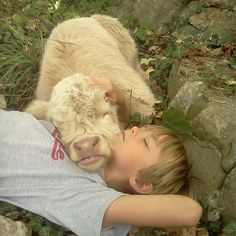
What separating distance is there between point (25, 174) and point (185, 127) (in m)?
1.18

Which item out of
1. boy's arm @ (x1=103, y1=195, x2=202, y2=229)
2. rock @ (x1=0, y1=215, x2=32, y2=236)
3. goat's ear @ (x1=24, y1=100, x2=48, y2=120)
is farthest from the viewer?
goat's ear @ (x1=24, y1=100, x2=48, y2=120)

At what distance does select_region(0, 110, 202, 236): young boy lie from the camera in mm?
2900

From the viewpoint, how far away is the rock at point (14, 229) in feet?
10.1

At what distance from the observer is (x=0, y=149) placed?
345cm

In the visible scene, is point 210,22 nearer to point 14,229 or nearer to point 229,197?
point 229,197

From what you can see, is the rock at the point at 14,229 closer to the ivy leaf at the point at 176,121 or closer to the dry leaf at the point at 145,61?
the ivy leaf at the point at 176,121

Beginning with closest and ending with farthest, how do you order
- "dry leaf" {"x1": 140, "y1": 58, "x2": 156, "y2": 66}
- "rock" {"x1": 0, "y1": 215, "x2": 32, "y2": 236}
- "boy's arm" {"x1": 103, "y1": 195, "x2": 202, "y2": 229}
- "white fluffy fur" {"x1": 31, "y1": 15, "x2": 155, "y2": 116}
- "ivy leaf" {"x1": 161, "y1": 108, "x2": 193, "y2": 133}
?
1. "boy's arm" {"x1": 103, "y1": 195, "x2": 202, "y2": 229}
2. "rock" {"x1": 0, "y1": 215, "x2": 32, "y2": 236}
3. "ivy leaf" {"x1": 161, "y1": 108, "x2": 193, "y2": 133}
4. "white fluffy fur" {"x1": 31, "y1": 15, "x2": 155, "y2": 116}
5. "dry leaf" {"x1": 140, "y1": 58, "x2": 156, "y2": 66}

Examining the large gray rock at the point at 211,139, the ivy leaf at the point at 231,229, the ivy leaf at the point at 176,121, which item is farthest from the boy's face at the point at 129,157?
the ivy leaf at the point at 231,229

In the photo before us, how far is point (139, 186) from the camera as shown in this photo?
3.30 meters

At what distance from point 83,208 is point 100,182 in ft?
1.05

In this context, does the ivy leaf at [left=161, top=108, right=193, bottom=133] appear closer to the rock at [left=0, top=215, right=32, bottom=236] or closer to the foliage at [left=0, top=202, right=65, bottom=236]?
the foliage at [left=0, top=202, right=65, bottom=236]

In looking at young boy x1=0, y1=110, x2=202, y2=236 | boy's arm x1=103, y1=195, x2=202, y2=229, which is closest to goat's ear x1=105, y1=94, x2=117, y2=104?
young boy x1=0, y1=110, x2=202, y2=236

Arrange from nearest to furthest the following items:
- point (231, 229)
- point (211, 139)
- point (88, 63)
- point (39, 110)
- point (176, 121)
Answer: point (231, 229) → point (211, 139) → point (176, 121) → point (39, 110) → point (88, 63)

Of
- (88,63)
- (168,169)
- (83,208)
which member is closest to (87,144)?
(83,208)
